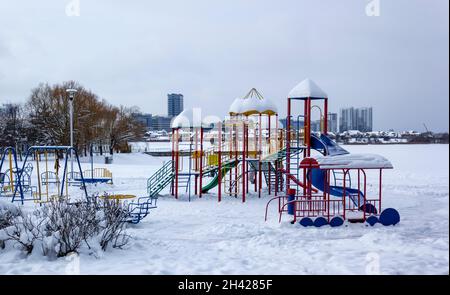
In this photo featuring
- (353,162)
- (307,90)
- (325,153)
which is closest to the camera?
(353,162)

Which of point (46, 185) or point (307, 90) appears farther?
point (46, 185)

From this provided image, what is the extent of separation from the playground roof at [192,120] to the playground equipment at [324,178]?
3657 millimetres

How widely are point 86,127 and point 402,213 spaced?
124 feet

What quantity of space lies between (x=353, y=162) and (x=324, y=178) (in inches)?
64.1

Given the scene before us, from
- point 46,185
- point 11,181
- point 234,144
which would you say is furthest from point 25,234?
point 234,144

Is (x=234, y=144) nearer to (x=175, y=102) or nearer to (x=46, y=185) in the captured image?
(x=46, y=185)

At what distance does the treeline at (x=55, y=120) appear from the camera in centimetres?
4331

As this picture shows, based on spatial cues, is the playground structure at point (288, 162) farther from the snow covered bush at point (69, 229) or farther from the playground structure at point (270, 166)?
the snow covered bush at point (69, 229)

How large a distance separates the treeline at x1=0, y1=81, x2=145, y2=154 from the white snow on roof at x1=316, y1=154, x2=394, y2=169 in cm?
3582

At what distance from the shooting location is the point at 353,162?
37.5ft

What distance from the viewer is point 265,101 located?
19.2 m

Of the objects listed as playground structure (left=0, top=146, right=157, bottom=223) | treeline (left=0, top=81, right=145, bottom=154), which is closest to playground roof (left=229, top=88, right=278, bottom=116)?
playground structure (left=0, top=146, right=157, bottom=223)

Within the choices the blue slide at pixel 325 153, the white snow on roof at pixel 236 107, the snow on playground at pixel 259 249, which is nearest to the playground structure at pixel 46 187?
the snow on playground at pixel 259 249
